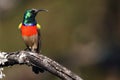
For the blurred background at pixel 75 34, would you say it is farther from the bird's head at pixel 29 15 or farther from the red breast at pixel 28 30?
the bird's head at pixel 29 15

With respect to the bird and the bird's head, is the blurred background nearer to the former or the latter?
the bird

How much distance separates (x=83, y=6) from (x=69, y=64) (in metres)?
2.70

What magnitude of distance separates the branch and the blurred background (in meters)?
11.3

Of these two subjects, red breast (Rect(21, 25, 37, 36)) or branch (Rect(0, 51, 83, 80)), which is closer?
branch (Rect(0, 51, 83, 80))

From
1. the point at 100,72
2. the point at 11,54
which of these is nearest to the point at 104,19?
the point at 100,72

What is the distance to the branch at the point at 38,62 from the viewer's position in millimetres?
7879

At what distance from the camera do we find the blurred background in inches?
796

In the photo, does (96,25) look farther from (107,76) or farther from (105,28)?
(107,76)

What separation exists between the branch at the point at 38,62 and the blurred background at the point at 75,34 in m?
11.3

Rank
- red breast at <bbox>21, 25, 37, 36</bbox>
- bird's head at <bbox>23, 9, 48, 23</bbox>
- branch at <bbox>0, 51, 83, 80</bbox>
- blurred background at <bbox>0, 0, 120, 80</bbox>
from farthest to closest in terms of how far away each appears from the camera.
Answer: blurred background at <bbox>0, 0, 120, 80</bbox>, red breast at <bbox>21, 25, 37, 36</bbox>, bird's head at <bbox>23, 9, 48, 23</bbox>, branch at <bbox>0, 51, 83, 80</bbox>

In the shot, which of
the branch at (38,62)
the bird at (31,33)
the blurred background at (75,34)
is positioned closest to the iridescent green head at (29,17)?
the bird at (31,33)

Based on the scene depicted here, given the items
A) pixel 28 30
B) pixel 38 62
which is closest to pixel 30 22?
pixel 28 30

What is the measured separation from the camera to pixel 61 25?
2130cm

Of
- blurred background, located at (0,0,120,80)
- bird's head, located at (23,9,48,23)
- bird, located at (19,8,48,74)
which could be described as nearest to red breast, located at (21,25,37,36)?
bird, located at (19,8,48,74)
